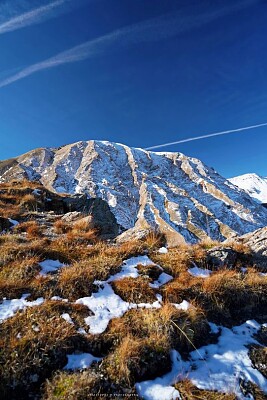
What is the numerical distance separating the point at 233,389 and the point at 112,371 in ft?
6.74

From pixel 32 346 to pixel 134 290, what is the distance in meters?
2.75

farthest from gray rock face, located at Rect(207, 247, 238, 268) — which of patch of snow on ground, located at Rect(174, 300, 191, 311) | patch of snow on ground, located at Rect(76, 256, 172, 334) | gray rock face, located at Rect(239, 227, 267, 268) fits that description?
patch of snow on ground, located at Rect(174, 300, 191, 311)

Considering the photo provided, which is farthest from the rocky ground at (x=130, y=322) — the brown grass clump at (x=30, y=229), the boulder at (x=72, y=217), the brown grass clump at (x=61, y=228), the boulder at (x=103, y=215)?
the boulder at (x=103, y=215)

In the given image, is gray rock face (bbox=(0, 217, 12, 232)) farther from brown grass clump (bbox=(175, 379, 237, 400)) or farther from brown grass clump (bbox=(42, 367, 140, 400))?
brown grass clump (bbox=(175, 379, 237, 400))

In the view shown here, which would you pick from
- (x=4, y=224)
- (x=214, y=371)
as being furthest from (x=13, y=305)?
(x=4, y=224)

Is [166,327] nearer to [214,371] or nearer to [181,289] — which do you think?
[214,371]

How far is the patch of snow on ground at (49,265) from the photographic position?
707cm

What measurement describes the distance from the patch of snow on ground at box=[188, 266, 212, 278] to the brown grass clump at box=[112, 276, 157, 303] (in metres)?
1.83

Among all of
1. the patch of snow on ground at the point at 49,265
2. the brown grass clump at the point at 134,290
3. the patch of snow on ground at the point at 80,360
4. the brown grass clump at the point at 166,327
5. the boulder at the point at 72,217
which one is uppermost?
the boulder at the point at 72,217

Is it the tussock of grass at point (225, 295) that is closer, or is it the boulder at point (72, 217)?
the tussock of grass at point (225, 295)

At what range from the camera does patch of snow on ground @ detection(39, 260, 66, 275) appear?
707 cm

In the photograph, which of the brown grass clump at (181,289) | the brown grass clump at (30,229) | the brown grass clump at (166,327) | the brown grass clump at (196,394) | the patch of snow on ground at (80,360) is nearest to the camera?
the brown grass clump at (196,394)

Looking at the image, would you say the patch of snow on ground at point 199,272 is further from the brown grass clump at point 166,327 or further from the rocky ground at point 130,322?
the brown grass clump at point 166,327

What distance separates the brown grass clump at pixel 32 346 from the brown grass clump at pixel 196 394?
1930 millimetres
